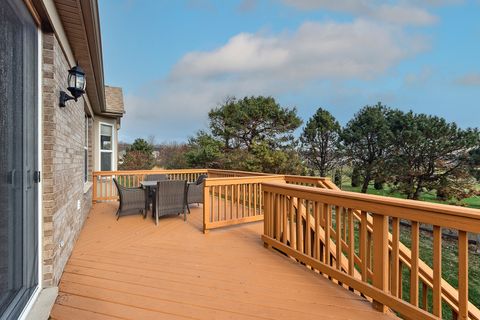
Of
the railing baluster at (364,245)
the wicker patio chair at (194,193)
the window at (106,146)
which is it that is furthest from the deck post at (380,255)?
the window at (106,146)

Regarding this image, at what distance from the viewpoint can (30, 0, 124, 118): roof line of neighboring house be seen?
235 centimetres

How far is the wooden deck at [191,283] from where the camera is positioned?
225 cm

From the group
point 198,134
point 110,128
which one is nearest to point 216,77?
point 198,134

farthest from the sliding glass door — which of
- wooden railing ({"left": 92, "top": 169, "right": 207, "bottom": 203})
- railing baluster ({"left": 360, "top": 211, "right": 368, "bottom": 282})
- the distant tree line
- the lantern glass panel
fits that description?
the distant tree line

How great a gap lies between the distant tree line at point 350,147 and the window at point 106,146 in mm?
5503

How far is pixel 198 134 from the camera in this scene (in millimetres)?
15680

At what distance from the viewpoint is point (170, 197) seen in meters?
5.25

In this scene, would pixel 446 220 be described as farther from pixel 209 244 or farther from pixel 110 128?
pixel 110 128

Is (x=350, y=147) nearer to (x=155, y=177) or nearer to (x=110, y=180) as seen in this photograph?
(x=155, y=177)

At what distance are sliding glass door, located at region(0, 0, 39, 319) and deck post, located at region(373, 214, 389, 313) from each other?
272 cm

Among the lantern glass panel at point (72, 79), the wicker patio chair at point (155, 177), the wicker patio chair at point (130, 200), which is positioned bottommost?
the wicker patio chair at point (130, 200)

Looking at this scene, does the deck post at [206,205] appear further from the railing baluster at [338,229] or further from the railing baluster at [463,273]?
the railing baluster at [463,273]

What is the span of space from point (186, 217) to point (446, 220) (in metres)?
4.67

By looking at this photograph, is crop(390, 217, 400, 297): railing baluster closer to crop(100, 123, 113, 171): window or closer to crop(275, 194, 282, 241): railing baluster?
crop(275, 194, 282, 241): railing baluster
